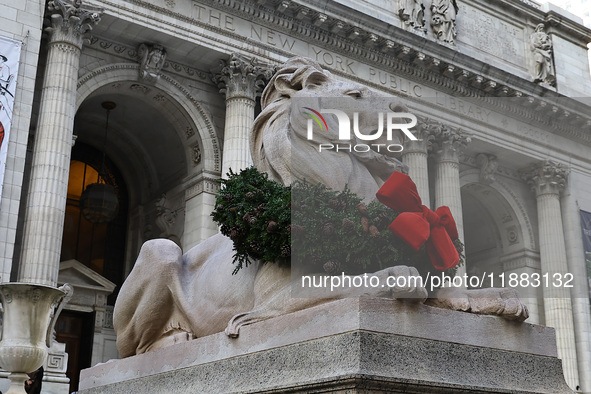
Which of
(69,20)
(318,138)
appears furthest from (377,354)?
(69,20)

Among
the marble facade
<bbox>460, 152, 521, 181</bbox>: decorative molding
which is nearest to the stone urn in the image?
the marble facade

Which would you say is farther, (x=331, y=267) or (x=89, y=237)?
(x=89, y=237)

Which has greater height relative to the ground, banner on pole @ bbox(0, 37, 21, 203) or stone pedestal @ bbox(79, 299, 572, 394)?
banner on pole @ bbox(0, 37, 21, 203)

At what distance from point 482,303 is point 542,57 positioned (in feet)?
85.6

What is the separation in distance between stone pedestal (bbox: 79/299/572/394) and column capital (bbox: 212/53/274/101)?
15696 millimetres

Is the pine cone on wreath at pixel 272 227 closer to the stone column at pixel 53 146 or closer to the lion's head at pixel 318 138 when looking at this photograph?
the lion's head at pixel 318 138

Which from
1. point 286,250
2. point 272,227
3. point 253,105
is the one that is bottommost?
point 286,250

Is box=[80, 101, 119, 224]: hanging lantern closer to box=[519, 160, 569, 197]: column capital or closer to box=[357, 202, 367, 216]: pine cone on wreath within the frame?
box=[519, 160, 569, 197]: column capital

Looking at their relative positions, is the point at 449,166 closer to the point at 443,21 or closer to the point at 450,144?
the point at 450,144

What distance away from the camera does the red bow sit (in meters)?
4.00

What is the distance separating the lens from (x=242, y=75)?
1973 centimetres

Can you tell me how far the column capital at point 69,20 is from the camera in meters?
17.1

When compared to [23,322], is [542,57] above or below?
above

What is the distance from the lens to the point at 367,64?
22.5 meters
